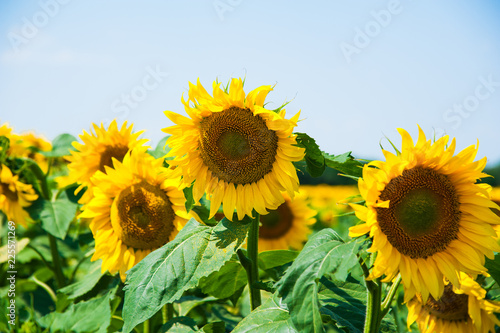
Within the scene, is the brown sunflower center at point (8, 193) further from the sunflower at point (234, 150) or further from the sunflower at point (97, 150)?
the sunflower at point (234, 150)

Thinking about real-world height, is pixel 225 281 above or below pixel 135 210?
below

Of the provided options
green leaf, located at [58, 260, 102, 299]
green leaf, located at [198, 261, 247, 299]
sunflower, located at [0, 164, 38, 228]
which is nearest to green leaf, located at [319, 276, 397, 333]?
green leaf, located at [198, 261, 247, 299]

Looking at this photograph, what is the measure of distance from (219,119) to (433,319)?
138 centimetres

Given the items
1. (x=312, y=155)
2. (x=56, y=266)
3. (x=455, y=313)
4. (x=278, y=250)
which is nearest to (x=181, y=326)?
(x=278, y=250)

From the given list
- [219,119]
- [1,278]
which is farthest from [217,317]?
[1,278]

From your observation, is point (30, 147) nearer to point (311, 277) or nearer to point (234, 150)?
point (234, 150)

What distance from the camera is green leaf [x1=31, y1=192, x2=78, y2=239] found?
3207mm

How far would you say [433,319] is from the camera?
7.18ft

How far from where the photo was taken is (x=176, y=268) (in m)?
1.77

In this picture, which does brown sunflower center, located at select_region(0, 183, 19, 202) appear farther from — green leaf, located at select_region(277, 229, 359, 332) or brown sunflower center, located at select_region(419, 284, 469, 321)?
brown sunflower center, located at select_region(419, 284, 469, 321)

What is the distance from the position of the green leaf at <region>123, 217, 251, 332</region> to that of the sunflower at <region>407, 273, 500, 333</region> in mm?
941

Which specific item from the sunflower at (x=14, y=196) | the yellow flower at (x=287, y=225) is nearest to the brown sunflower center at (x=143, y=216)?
the sunflower at (x=14, y=196)

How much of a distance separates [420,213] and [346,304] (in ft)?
1.57

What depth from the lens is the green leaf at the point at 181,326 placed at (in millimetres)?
2031
